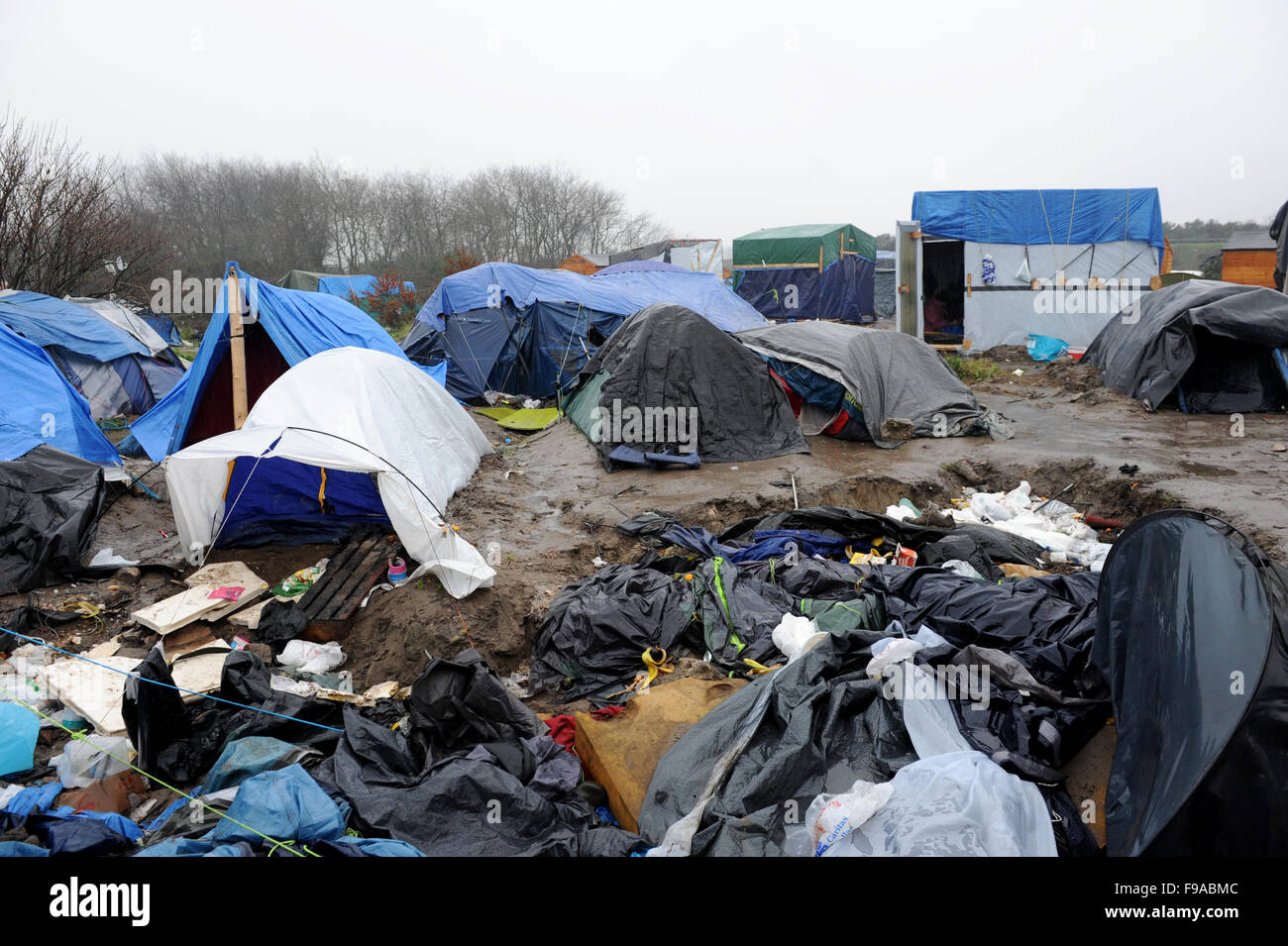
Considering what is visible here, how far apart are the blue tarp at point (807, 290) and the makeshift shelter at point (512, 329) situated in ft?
27.8

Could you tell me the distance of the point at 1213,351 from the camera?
10.9 meters

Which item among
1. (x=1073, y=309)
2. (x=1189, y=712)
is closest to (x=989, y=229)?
(x=1073, y=309)

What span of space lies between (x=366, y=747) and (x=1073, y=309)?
16.9 meters

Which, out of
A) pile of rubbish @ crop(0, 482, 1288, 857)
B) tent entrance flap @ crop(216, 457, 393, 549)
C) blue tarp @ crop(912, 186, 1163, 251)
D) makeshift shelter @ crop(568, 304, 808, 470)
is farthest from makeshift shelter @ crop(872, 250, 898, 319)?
pile of rubbish @ crop(0, 482, 1288, 857)

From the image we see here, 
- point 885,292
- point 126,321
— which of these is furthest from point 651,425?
point 885,292

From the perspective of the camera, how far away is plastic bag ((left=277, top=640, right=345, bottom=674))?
Result: 5406 mm

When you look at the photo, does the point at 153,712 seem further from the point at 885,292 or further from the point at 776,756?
the point at 885,292

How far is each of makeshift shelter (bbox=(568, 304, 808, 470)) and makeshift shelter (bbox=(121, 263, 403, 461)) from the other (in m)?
3.47

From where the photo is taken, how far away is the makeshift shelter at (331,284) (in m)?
24.7

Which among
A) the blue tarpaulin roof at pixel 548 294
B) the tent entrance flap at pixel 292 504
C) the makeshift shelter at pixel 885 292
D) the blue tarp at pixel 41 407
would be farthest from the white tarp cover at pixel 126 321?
the makeshift shelter at pixel 885 292

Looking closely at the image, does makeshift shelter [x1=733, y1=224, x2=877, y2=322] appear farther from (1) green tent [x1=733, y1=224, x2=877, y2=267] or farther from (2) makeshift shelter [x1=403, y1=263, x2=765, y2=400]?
(2) makeshift shelter [x1=403, y1=263, x2=765, y2=400]

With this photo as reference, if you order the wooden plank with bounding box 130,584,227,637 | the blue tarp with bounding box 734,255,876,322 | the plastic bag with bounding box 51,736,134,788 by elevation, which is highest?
the blue tarp with bounding box 734,255,876,322

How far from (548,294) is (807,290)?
10.3 m
